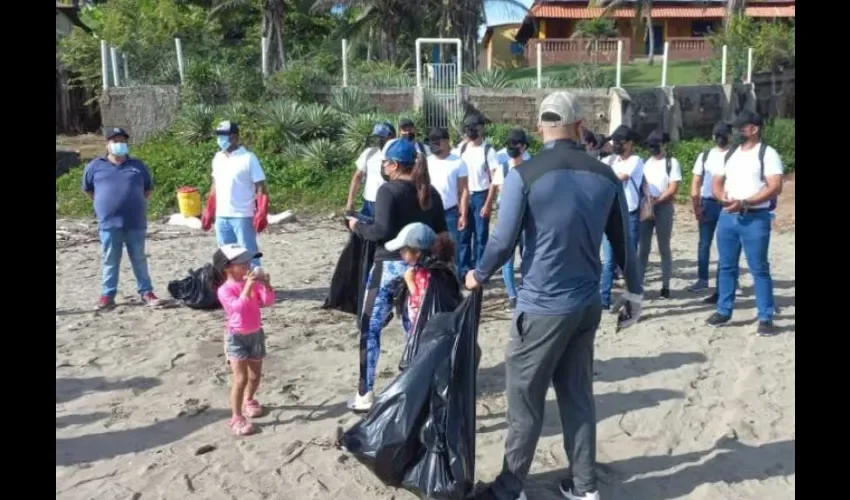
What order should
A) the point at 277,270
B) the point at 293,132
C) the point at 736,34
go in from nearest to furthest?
the point at 277,270 < the point at 293,132 < the point at 736,34

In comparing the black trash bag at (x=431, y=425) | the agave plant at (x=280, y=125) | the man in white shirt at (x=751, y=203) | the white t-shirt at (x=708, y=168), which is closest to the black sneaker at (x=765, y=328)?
the man in white shirt at (x=751, y=203)

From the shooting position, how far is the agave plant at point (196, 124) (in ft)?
59.5

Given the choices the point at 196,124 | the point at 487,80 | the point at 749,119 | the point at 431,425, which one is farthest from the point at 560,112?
the point at 487,80

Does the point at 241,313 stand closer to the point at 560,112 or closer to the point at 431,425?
the point at 431,425

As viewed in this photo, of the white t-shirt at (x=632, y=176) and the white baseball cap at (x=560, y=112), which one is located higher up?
the white baseball cap at (x=560, y=112)

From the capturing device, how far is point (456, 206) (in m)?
8.26

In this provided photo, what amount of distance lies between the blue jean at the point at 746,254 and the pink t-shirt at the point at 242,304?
4.15m

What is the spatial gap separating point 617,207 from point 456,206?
429 centimetres

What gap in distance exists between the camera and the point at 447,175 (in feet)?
26.7

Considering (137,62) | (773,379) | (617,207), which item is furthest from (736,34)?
(617,207)

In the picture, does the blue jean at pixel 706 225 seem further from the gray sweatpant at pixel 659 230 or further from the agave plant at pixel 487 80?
the agave plant at pixel 487 80

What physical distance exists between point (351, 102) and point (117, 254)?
1116 centimetres

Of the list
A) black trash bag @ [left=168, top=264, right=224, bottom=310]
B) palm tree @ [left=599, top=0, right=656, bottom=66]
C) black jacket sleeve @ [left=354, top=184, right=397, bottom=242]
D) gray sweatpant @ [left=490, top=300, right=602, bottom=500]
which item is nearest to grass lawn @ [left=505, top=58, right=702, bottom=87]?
palm tree @ [left=599, top=0, right=656, bottom=66]
